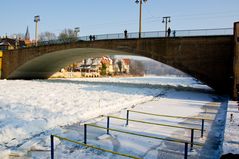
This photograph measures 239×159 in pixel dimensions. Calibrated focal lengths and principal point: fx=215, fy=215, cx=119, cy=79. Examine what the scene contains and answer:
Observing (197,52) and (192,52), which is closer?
(197,52)

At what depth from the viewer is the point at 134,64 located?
187m

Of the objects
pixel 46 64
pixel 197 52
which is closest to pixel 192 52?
pixel 197 52

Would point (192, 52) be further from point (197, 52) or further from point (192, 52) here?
point (197, 52)

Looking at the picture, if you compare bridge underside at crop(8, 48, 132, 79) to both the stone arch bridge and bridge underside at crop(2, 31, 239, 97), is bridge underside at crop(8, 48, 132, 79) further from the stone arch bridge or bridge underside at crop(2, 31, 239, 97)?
the stone arch bridge

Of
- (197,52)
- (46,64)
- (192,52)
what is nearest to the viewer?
(197,52)

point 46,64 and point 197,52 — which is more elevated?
point 197,52

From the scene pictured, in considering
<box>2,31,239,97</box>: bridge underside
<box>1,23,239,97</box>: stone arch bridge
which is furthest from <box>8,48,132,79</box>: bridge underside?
<box>1,23,239,97</box>: stone arch bridge

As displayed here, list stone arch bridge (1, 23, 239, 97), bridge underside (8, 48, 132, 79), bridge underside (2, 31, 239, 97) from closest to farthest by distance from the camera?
stone arch bridge (1, 23, 239, 97), bridge underside (2, 31, 239, 97), bridge underside (8, 48, 132, 79)

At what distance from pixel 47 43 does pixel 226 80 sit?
3117 cm

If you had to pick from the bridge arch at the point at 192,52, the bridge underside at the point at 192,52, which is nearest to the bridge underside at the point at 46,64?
the bridge underside at the point at 192,52

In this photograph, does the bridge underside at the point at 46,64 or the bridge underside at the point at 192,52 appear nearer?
the bridge underside at the point at 192,52

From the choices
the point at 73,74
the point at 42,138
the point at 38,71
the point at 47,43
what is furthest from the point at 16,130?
the point at 73,74

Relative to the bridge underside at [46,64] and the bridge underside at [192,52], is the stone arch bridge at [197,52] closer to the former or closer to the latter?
the bridge underside at [192,52]

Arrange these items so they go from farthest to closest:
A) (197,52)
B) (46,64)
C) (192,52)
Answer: (46,64), (192,52), (197,52)
